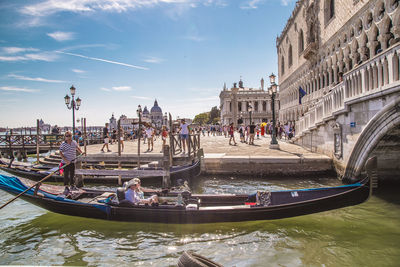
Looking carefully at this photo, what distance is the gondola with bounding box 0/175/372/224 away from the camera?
17.0 ft

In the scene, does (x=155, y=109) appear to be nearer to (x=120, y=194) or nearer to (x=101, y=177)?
(x=101, y=177)

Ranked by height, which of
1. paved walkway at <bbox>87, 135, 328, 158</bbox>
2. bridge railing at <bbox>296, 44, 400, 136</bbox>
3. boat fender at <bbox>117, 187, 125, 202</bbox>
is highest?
bridge railing at <bbox>296, 44, 400, 136</bbox>

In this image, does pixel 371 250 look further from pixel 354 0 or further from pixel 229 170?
pixel 354 0

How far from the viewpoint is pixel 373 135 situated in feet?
23.3

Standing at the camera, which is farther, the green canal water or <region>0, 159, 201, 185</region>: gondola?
<region>0, 159, 201, 185</region>: gondola

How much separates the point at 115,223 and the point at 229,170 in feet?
17.9

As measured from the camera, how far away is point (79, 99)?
18.4 m

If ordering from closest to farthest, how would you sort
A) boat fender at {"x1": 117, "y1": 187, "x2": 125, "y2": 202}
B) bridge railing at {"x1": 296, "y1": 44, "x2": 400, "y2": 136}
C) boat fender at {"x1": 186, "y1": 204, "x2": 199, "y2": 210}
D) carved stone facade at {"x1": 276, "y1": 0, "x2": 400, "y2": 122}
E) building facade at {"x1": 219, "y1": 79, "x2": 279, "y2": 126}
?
boat fender at {"x1": 186, "y1": 204, "x2": 199, "y2": 210} → boat fender at {"x1": 117, "y1": 187, "x2": 125, "y2": 202} → bridge railing at {"x1": 296, "y1": 44, "x2": 400, "y2": 136} → carved stone facade at {"x1": 276, "y1": 0, "x2": 400, "y2": 122} → building facade at {"x1": 219, "y1": 79, "x2": 279, "y2": 126}

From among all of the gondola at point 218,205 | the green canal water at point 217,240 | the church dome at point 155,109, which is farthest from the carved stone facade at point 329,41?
the church dome at point 155,109

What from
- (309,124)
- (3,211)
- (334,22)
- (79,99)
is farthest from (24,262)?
(334,22)

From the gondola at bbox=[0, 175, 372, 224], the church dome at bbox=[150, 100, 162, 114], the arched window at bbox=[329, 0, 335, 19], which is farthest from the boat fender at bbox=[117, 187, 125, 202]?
the church dome at bbox=[150, 100, 162, 114]

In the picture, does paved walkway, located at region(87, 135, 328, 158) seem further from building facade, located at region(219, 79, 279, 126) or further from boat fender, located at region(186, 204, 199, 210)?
building facade, located at region(219, 79, 279, 126)

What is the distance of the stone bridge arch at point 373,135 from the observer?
20.6 ft

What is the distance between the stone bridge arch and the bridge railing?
0.57 metres
